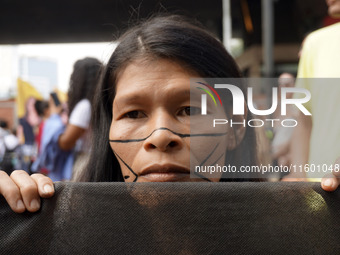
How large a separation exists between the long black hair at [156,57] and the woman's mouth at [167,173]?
9.4 inches

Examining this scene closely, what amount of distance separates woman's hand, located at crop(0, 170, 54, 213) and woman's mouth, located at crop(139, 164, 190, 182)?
12.3 inches

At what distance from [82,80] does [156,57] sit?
1.69 m

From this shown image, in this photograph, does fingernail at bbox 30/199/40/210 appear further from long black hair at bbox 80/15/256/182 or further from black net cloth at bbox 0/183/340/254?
long black hair at bbox 80/15/256/182

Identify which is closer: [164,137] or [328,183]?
[328,183]

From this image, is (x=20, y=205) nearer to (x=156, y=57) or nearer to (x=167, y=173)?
(x=167, y=173)

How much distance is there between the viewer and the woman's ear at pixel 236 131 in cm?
127

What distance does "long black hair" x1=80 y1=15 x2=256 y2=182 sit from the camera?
1.29 m

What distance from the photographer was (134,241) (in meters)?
0.85

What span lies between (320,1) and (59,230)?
368cm

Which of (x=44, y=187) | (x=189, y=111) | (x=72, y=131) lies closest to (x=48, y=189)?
(x=44, y=187)

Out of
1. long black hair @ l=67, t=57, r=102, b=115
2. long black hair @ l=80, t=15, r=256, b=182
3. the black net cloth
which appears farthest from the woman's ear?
long black hair @ l=67, t=57, r=102, b=115

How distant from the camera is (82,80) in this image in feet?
9.38

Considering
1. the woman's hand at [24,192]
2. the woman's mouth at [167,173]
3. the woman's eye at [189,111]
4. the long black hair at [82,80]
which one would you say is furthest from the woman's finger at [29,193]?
the long black hair at [82,80]

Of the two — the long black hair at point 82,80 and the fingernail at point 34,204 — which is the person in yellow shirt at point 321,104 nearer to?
the fingernail at point 34,204
